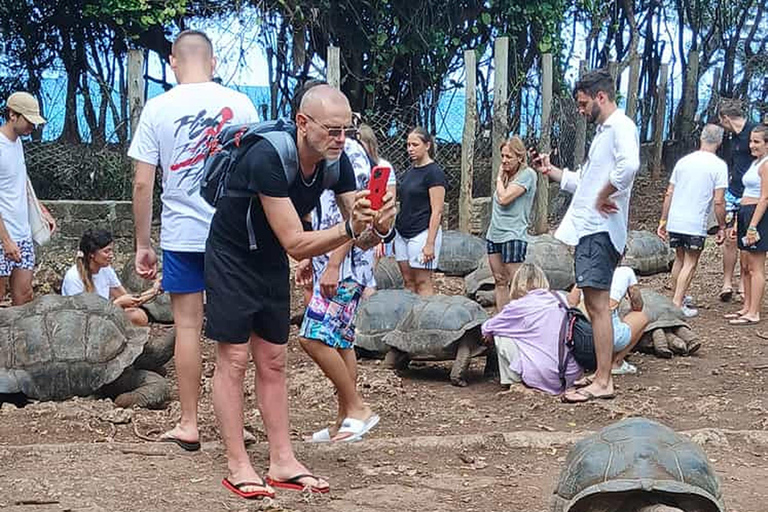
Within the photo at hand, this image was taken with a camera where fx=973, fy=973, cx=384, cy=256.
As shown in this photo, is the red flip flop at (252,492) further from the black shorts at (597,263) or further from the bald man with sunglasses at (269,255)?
the black shorts at (597,263)

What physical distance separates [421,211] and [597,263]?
7.78ft

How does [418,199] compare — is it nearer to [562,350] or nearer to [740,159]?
[562,350]

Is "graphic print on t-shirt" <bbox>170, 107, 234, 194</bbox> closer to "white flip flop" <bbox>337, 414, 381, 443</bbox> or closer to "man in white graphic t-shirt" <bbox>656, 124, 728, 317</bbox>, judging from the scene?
"white flip flop" <bbox>337, 414, 381, 443</bbox>

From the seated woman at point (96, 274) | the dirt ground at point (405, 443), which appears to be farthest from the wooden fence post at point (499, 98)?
the seated woman at point (96, 274)

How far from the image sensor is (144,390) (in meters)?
6.30

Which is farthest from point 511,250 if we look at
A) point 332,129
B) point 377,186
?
point 377,186

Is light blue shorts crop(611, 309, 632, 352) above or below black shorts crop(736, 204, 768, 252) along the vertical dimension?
below

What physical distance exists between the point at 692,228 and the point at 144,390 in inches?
200

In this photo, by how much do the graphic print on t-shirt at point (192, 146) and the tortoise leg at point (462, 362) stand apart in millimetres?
2993

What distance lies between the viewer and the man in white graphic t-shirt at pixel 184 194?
4.52 metres

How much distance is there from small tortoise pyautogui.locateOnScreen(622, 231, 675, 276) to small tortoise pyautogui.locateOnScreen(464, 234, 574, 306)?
1234mm

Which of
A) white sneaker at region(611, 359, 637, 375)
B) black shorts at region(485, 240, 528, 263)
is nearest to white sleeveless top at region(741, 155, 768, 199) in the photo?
black shorts at region(485, 240, 528, 263)

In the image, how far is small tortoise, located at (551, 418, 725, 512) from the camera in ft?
11.2

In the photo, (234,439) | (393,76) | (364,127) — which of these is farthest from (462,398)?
(393,76)
